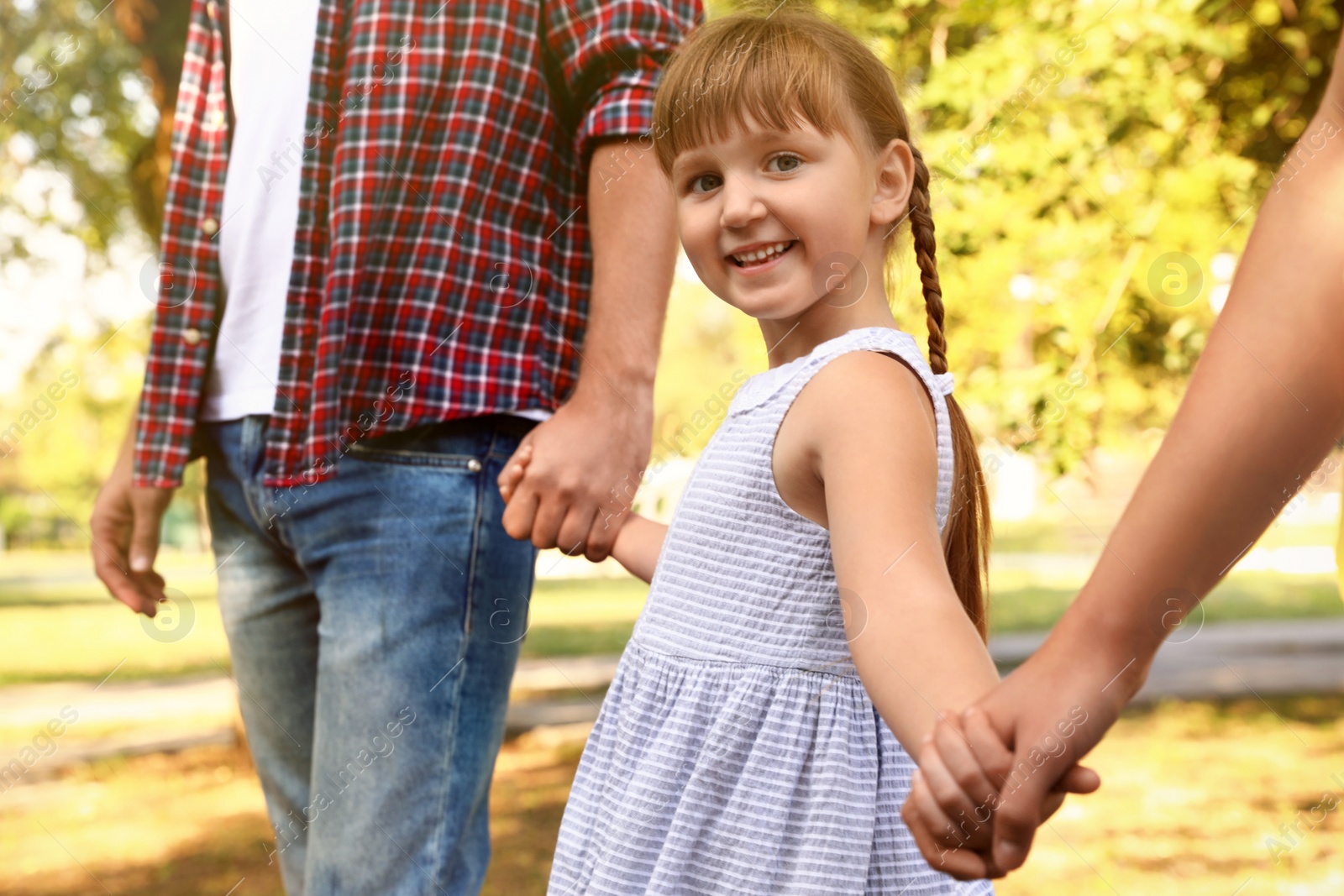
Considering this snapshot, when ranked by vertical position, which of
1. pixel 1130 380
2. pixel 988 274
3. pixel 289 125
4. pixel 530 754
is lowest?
pixel 530 754

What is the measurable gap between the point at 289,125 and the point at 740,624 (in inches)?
39.3

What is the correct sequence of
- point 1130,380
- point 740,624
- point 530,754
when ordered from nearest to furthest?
1. point 740,624
2. point 1130,380
3. point 530,754

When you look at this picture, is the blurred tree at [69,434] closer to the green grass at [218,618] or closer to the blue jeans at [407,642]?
the blue jeans at [407,642]

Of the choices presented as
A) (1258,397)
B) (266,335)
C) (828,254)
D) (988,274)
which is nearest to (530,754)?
(988,274)

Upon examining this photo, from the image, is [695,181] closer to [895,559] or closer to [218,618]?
[895,559]

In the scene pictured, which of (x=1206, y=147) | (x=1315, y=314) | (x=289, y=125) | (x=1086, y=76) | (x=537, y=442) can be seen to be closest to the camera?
(x=1315, y=314)

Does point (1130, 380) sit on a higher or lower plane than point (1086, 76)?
lower

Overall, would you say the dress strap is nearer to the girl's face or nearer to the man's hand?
the girl's face

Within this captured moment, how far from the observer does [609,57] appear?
1644 millimetres

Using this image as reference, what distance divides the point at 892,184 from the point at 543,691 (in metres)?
8.21

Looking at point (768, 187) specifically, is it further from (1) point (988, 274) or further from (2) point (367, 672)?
(1) point (988, 274)

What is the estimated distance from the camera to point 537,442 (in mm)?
1545

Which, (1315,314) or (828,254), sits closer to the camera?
(1315,314)

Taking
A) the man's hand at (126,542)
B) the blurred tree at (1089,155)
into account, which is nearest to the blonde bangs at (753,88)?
the man's hand at (126,542)
